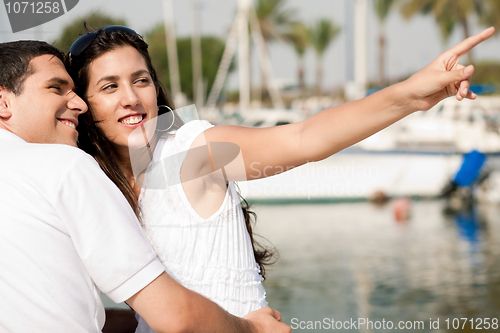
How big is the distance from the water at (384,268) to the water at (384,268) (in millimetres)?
15

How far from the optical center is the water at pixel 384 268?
7.38m

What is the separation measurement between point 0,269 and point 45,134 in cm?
48

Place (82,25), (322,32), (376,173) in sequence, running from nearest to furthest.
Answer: (82,25)
(376,173)
(322,32)

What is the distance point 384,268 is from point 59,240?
8.58 metres

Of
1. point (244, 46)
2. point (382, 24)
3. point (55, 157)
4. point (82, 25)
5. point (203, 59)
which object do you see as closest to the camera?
point (55, 157)

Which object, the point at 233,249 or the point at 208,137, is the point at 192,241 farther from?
the point at 208,137

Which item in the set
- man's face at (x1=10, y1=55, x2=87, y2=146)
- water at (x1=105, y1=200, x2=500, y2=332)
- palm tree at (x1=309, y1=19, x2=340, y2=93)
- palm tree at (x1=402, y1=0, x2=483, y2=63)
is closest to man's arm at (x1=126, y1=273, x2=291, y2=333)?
man's face at (x1=10, y1=55, x2=87, y2=146)

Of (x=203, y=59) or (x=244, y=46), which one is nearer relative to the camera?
(x=244, y=46)

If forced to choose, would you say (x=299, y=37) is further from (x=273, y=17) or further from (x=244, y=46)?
(x=244, y=46)

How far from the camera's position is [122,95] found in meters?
2.01

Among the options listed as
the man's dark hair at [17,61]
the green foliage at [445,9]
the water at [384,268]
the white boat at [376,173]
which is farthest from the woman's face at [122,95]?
the green foliage at [445,9]

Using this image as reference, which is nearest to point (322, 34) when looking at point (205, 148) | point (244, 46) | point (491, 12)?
point (491, 12)

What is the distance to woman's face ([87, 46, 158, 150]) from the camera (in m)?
2.02

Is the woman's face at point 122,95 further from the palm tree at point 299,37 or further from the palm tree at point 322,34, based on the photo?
the palm tree at point 322,34
